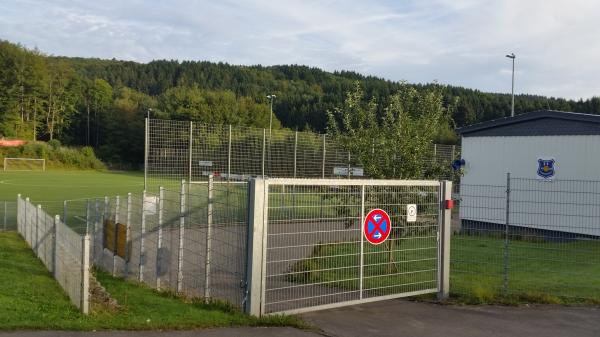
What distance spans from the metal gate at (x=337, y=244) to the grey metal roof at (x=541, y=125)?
11.1m

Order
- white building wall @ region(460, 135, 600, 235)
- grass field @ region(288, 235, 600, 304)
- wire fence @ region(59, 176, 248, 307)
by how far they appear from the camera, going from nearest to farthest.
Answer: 1. wire fence @ region(59, 176, 248, 307)
2. grass field @ region(288, 235, 600, 304)
3. white building wall @ region(460, 135, 600, 235)

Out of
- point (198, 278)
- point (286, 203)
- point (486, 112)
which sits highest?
point (486, 112)

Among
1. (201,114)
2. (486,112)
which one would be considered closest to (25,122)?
(201,114)

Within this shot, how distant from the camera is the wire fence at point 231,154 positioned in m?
19.3

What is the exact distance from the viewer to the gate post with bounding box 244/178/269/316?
7.55m

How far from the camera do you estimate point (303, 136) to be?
23703 mm

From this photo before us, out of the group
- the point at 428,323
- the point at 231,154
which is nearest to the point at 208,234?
the point at 428,323

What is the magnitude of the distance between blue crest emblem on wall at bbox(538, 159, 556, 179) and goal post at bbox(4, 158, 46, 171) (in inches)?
2728

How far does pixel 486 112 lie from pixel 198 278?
3475 inches

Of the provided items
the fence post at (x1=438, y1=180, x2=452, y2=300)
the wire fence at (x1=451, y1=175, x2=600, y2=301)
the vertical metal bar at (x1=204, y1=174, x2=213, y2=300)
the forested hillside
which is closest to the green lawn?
the vertical metal bar at (x1=204, y1=174, x2=213, y2=300)

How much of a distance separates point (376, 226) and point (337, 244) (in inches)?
26.8

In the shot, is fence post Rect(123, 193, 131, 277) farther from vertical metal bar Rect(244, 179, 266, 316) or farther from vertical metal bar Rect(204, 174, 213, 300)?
vertical metal bar Rect(244, 179, 266, 316)

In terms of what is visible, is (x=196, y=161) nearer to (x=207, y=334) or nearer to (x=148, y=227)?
(x=148, y=227)

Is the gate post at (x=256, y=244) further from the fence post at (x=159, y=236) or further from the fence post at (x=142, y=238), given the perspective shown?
the fence post at (x=142, y=238)
